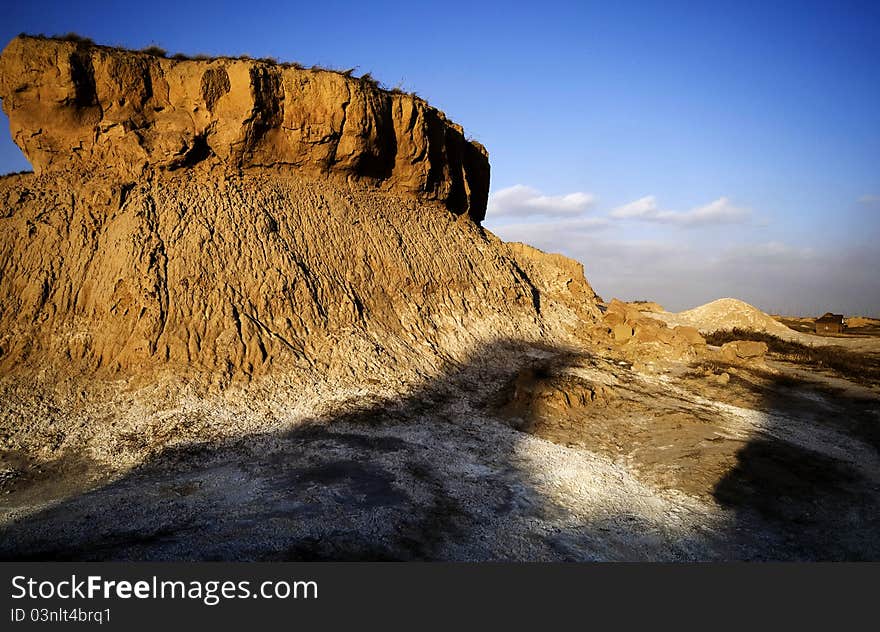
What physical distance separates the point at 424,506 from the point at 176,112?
40.9 feet

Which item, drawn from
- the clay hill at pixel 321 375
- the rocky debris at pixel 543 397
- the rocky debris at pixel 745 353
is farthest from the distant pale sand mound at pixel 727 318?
the rocky debris at pixel 543 397

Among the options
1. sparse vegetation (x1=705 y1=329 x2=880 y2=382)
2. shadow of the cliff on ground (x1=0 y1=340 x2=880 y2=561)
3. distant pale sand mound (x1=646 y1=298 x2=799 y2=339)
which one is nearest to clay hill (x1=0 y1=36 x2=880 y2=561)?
shadow of the cliff on ground (x1=0 y1=340 x2=880 y2=561)

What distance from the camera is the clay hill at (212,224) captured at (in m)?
11.4

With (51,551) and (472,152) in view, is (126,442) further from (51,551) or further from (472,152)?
(472,152)

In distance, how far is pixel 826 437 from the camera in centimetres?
1097

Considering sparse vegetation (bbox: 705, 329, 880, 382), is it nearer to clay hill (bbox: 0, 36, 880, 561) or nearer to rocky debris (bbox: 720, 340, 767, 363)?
clay hill (bbox: 0, 36, 880, 561)

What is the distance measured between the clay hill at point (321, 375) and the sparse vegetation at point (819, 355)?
532mm

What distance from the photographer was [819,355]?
20875 millimetres

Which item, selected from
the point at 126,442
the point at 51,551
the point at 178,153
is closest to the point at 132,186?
the point at 178,153

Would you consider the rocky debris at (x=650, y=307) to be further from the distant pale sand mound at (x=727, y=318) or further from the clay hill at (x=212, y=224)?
the clay hill at (x=212, y=224)

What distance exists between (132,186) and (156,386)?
5681 millimetres

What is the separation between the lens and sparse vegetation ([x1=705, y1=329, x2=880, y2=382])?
56.7 ft

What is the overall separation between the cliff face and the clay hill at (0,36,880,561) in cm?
6

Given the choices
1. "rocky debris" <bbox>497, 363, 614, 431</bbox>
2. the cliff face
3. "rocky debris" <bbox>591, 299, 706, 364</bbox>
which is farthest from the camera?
"rocky debris" <bbox>591, 299, 706, 364</bbox>
